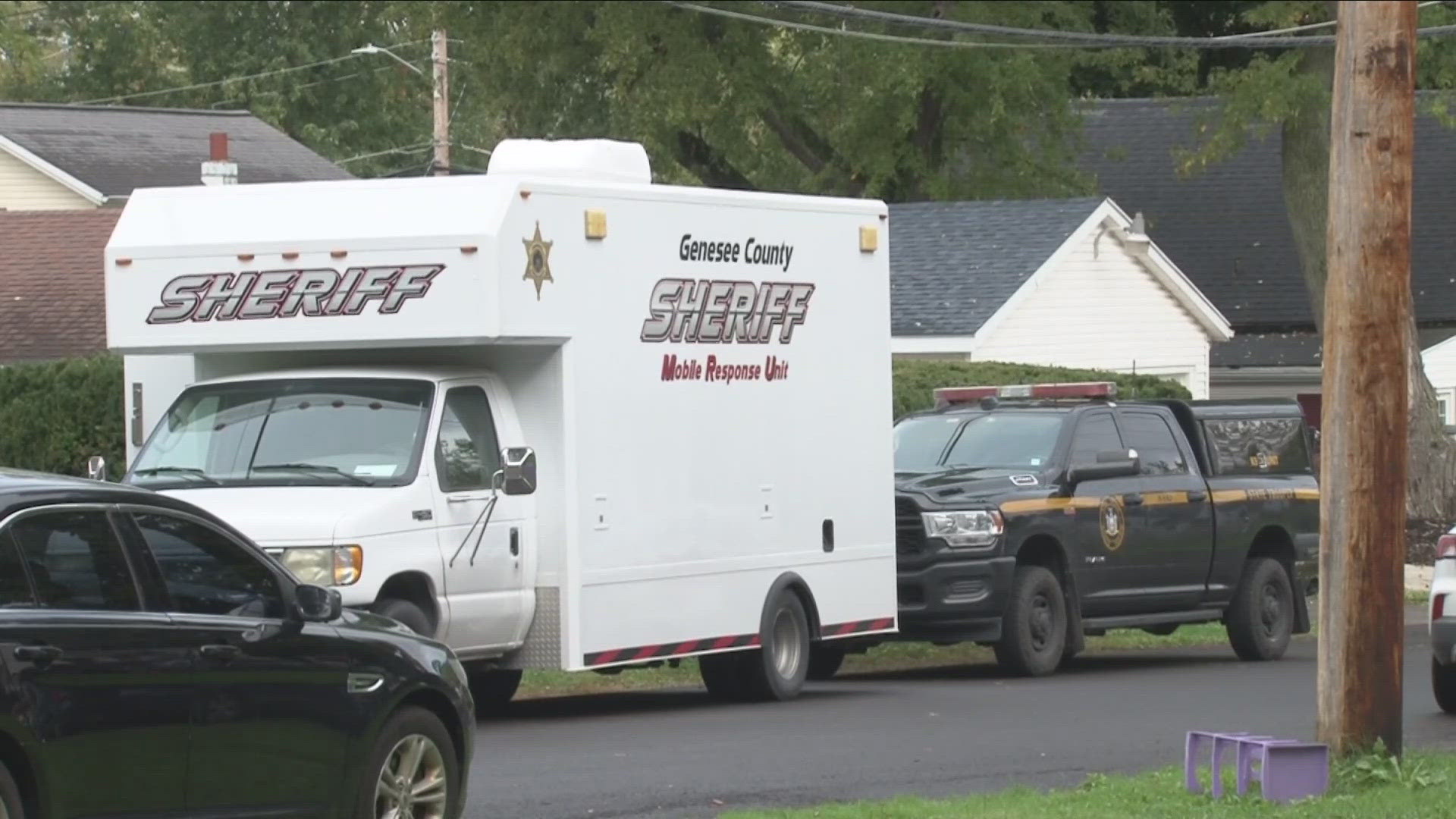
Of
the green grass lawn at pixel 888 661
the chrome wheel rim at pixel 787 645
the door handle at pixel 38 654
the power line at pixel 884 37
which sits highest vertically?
the power line at pixel 884 37

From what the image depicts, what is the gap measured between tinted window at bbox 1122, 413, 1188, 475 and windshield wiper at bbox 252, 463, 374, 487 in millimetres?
7738

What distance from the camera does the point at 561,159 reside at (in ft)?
47.6

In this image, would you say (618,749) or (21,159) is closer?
(618,749)

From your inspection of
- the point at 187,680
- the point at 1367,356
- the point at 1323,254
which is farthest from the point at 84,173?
the point at 187,680

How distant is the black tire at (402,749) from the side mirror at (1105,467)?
365 inches

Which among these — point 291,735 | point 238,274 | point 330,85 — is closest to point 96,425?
point 238,274

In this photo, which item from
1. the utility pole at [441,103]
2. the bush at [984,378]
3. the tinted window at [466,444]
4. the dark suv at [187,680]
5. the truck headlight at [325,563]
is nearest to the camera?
the dark suv at [187,680]

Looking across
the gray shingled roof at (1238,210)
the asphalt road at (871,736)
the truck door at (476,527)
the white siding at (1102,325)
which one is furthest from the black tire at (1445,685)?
the gray shingled roof at (1238,210)

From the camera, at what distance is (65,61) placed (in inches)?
2965

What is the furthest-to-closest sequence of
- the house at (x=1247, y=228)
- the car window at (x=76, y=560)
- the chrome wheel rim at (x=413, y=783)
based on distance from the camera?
1. the house at (x=1247, y=228)
2. the chrome wheel rim at (x=413, y=783)
3. the car window at (x=76, y=560)

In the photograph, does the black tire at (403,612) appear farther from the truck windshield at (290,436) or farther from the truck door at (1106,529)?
the truck door at (1106,529)

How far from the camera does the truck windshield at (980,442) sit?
1847 centimetres

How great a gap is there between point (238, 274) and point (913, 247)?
18.8 metres

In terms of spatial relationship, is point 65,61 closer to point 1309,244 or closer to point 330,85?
point 330,85
